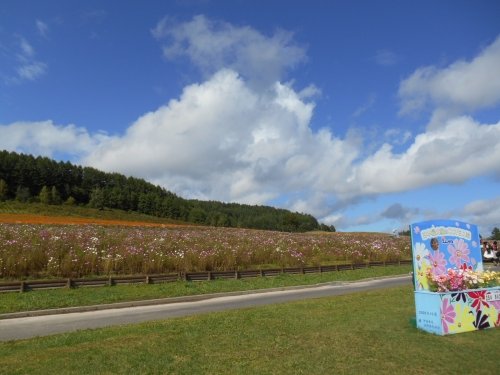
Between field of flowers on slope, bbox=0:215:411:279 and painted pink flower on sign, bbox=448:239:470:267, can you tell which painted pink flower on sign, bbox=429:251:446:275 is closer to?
painted pink flower on sign, bbox=448:239:470:267

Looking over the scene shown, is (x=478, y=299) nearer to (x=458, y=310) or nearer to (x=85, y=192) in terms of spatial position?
(x=458, y=310)

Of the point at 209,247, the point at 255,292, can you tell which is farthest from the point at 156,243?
the point at 255,292

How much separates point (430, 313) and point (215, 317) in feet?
16.0

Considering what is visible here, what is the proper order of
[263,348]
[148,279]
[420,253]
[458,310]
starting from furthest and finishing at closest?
[148,279], [420,253], [458,310], [263,348]

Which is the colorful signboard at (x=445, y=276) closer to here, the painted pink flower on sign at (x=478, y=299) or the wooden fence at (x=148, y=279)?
the painted pink flower on sign at (x=478, y=299)

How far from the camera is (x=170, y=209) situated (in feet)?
365

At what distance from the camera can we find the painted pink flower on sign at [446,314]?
9.30m

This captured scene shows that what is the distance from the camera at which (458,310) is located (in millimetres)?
9578

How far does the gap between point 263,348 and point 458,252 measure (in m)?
5.47

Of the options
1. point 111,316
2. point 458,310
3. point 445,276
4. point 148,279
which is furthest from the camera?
point 148,279

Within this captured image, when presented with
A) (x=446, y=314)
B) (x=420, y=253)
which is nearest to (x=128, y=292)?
(x=420, y=253)

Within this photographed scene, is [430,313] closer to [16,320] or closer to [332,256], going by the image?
[16,320]

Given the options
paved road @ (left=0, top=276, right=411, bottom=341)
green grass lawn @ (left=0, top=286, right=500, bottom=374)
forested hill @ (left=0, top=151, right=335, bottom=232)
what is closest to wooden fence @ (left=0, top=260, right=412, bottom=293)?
paved road @ (left=0, top=276, right=411, bottom=341)

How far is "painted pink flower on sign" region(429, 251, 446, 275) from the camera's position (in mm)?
10172
